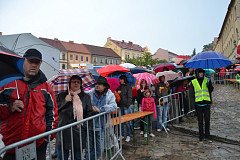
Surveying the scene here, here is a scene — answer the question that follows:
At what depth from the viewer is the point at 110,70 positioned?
854 centimetres

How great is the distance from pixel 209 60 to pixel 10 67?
6.76m

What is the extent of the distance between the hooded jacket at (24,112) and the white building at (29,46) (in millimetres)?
2334

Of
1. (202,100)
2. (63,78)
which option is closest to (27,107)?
(63,78)

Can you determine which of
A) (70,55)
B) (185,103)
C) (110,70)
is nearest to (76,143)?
(110,70)

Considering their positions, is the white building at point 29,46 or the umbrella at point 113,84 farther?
the umbrella at point 113,84

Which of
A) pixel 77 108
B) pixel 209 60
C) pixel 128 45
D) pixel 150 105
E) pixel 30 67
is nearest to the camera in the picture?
pixel 30 67

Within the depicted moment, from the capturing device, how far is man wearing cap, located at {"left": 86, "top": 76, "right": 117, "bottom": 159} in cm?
463

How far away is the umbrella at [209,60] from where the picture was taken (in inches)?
304

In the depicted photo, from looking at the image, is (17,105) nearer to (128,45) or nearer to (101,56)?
(101,56)

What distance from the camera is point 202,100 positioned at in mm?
6898

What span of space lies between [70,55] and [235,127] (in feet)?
201

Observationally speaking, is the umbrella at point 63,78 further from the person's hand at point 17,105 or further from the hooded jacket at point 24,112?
the person's hand at point 17,105

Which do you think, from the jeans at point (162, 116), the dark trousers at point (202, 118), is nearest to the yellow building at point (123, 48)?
the jeans at point (162, 116)

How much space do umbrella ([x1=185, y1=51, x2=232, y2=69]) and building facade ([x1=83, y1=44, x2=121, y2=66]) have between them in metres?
64.5
